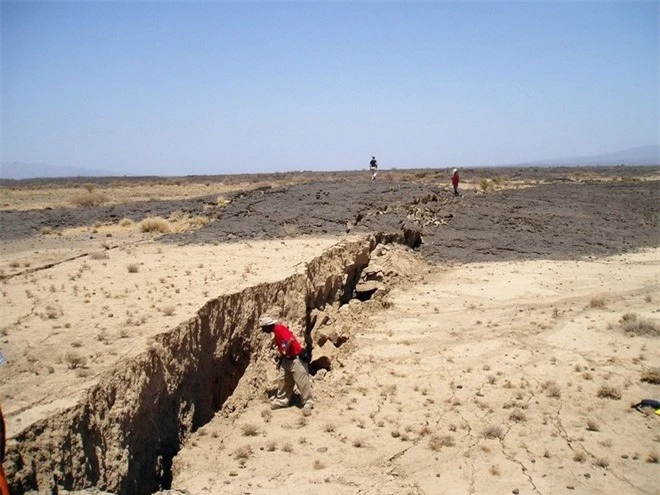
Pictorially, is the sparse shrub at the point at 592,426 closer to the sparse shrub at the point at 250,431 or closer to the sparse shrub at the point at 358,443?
the sparse shrub at the point at 358,443

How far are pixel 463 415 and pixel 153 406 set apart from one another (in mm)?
4774

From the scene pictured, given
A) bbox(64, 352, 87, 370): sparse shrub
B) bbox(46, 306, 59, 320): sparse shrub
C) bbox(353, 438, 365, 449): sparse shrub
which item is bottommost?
bbox(353, 438, 365, 449): sparse shrub

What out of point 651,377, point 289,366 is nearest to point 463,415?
point 289,366

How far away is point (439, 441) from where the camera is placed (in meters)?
8.07

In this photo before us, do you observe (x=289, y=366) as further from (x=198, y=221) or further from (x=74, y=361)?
(x=198, y=221)

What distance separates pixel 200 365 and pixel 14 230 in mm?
14877

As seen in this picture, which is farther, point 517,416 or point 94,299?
point 94,299

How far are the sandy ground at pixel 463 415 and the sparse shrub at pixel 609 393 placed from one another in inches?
3.1

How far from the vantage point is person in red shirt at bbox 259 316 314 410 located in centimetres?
882

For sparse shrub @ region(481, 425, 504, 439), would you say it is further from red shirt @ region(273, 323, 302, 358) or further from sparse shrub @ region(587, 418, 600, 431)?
red shirt @ region(273, 323, 302, 358)

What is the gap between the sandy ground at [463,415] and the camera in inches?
279

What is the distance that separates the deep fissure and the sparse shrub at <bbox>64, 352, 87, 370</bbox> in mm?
468

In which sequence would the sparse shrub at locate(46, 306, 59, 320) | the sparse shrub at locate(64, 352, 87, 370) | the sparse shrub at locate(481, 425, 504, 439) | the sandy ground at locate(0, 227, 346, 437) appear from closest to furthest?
the sandy ground at locate(0, 227, 346, 437) < the sparse shrub at locate(64, 352, 87, 370) < the sparse shrub at locate(481, 425, 504, 439) < the sparse shrub at locate(46, 306, 59, 320)

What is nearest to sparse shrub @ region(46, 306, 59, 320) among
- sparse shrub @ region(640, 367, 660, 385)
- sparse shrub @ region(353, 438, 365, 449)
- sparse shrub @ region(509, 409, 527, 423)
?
sparse shrub @ region(353, 438, 365, 449)
